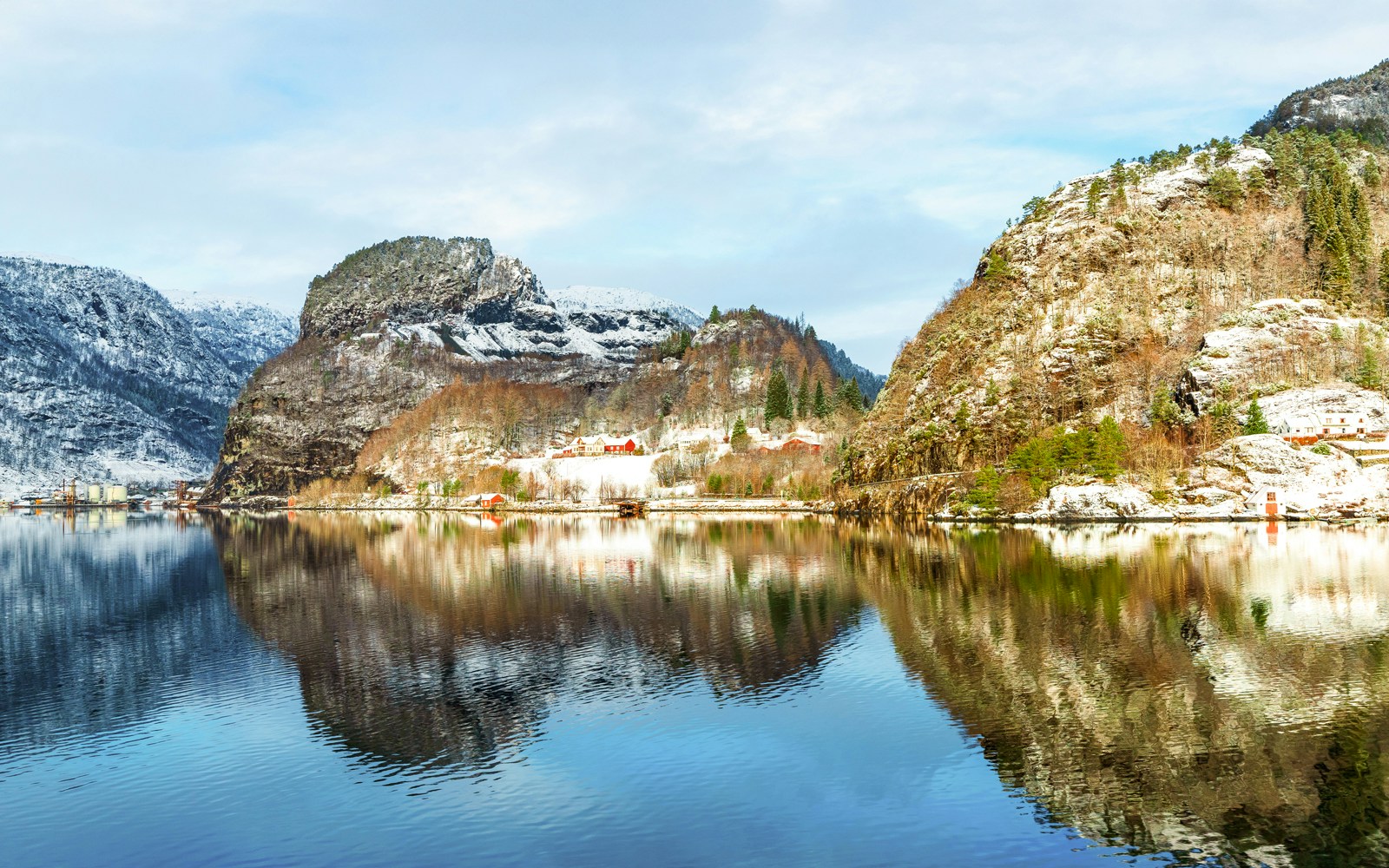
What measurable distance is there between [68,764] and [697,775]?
18.0 meters

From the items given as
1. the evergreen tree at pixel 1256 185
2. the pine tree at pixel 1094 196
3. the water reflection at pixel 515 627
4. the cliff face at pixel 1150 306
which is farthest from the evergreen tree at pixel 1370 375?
the water reflection at pixel 515 627

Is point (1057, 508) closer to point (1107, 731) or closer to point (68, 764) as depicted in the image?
point (1107, 731)

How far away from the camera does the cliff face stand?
131 meters

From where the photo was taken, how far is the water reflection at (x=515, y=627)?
34188mm

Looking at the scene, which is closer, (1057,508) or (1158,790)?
(1158,790)

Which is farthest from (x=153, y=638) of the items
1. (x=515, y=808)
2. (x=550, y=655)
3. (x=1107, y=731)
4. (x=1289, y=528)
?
(x=1289, y=528)

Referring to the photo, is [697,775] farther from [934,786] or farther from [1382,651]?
[1382,651]

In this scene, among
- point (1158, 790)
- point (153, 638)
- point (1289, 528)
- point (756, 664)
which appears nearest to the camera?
point (1158, 790)

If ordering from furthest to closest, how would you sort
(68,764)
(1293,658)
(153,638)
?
(153,638), (1293,658), (68,764)

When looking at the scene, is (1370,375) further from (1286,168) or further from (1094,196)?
(1286,168)

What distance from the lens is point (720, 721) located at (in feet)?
106

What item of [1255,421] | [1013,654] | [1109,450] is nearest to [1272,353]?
[1255,421]

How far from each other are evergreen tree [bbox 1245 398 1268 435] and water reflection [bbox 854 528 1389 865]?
170 ft

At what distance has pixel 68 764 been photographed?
28.9m
